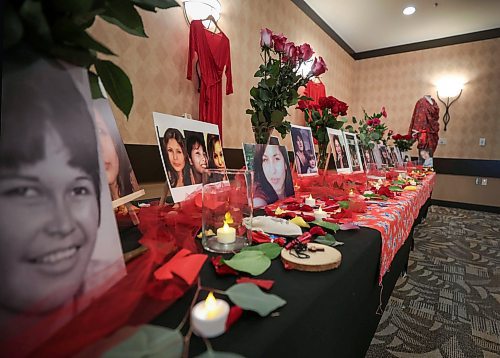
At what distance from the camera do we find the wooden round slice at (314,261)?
49cm

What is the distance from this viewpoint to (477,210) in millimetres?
4770

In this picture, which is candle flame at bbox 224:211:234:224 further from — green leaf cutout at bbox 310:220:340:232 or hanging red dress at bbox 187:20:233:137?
hanging red dress at bbox 187:20:233:137

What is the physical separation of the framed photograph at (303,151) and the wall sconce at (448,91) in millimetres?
4856

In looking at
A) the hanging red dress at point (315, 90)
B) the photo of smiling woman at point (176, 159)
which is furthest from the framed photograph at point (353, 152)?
the hanging red dress at point (315, 90)

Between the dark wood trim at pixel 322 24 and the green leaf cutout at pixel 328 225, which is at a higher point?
the dark wood trim at pixel 322 24

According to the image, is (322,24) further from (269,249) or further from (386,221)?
(269,249)

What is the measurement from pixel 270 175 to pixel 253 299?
27.7 inches

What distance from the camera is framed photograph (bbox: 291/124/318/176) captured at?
1.38 m

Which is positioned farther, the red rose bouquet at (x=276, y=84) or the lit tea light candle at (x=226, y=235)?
the red rose bouquet at (x=276, y=84)

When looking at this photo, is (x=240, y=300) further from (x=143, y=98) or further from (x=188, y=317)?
(x=143, y=98)

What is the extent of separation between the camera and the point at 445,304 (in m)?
1.59

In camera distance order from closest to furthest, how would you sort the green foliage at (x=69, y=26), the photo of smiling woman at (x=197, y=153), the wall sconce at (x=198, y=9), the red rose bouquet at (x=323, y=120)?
1. the green foliage at (x=69, y=26)
2. the photo of smiling woman at (x=197, y=153)
3. the red rose bouquet at (x=323, y=120)
4. the wall sconce at (x=198, y=9)

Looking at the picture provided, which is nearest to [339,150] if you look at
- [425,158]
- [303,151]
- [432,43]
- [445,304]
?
[303,151]

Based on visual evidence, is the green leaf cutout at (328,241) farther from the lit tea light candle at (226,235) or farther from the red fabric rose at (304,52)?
the red fabric rose at (304,52)
